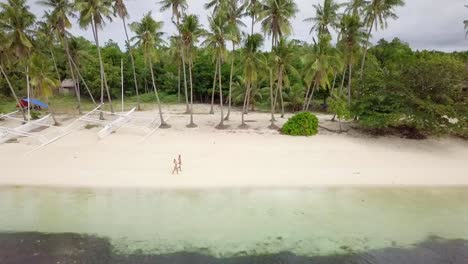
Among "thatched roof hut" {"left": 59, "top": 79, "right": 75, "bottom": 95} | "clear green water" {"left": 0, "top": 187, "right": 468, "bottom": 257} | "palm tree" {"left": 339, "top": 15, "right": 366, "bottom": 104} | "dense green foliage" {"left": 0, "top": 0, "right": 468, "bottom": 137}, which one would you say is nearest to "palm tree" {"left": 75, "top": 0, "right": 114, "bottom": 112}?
"dense green foliage" {"left": 0, "top": 0, "right": 468, "bottom": 137}

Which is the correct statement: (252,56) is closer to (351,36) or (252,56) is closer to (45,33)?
(351,36)

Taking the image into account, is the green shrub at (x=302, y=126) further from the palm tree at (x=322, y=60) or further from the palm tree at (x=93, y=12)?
the palm tree at (x=93, y=12)

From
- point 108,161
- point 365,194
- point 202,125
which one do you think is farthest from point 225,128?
point 365,194

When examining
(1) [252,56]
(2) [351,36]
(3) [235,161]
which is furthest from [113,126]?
(2) [351,36]

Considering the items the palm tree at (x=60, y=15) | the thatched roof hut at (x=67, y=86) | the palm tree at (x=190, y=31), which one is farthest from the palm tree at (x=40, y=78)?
the thatched roof hut at (x=67, y=86)

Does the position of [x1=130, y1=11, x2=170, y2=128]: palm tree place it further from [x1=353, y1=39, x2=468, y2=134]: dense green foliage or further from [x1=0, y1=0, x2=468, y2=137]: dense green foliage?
[x1=353, y1=39, x2=468, y2=134]: dense green foliage

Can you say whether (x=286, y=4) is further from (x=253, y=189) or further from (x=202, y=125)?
(x=253, y=189)
